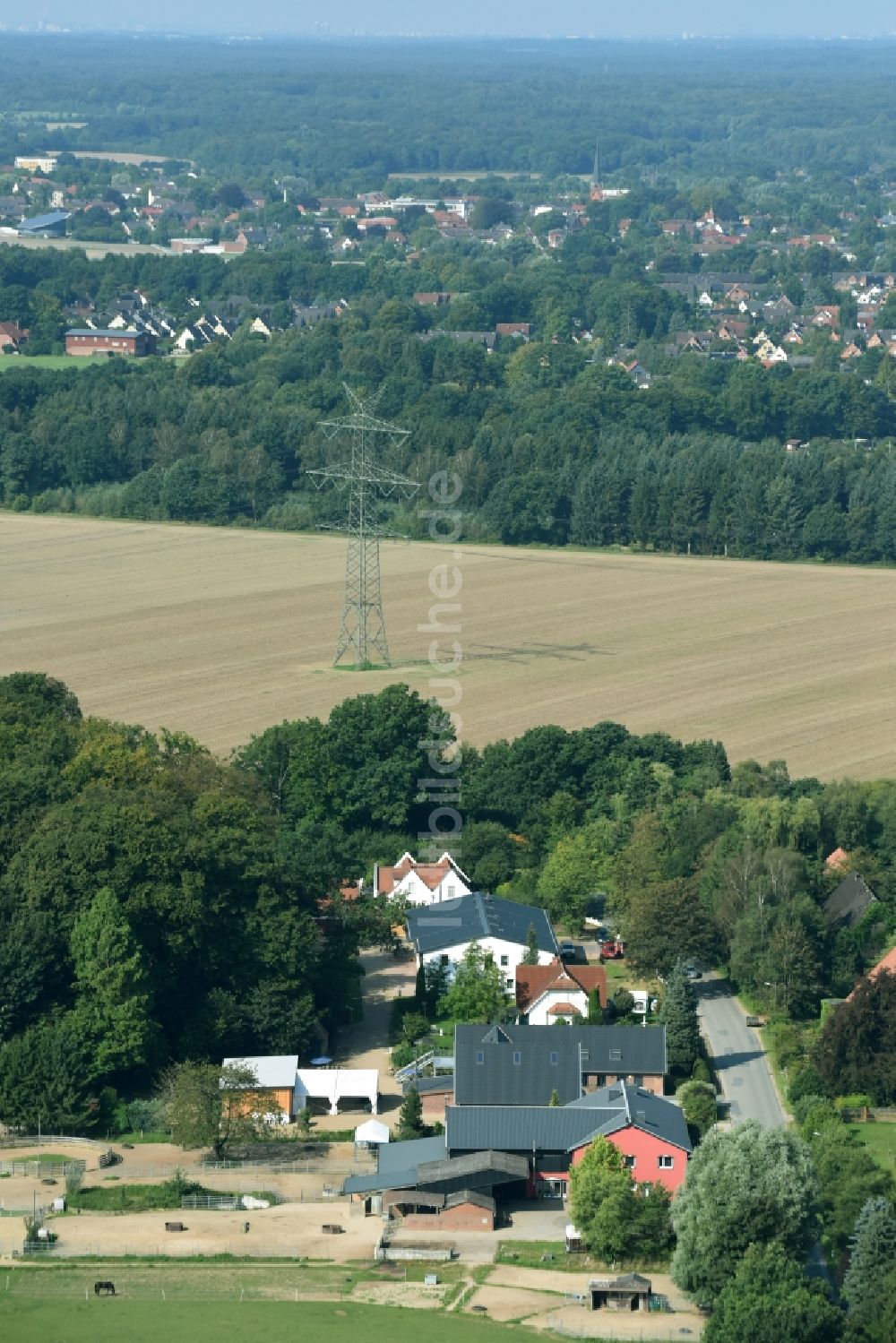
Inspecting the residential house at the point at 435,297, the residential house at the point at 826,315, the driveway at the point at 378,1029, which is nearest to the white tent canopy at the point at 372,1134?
the driveway at the point at 378,1029

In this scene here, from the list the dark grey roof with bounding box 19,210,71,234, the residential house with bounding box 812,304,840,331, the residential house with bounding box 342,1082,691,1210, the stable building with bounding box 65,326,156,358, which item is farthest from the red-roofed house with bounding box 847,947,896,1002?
the dark grey roof with bounding box 19,210,71,234

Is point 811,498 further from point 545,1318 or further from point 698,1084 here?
point 545,1318

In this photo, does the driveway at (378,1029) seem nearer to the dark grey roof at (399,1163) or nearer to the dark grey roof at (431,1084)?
the dark grey roof at (431,1084)

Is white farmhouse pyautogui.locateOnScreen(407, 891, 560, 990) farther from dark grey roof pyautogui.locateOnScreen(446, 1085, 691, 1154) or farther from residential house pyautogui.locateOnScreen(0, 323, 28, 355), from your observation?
residential house pyautogui.locateOnScreen(0, 323, 28, 355)

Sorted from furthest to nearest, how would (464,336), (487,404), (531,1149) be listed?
(464,336) < (487,404) < (531,1149)

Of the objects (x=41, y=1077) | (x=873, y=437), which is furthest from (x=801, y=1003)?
(x=873, y=437)

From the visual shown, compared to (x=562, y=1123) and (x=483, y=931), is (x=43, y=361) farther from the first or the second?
(x=562, y=1123)

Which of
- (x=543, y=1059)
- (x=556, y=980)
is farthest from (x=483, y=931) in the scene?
(x=543, y=1059)
